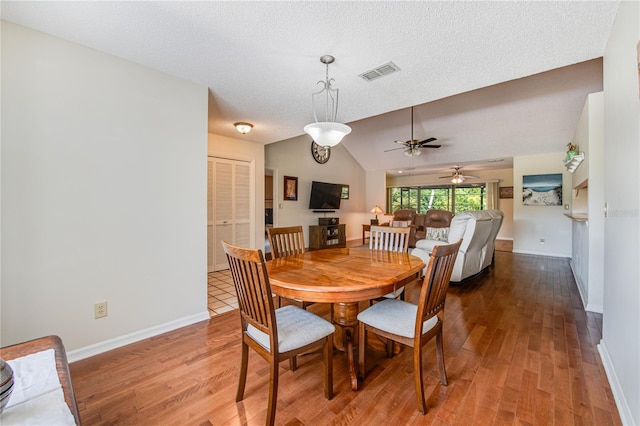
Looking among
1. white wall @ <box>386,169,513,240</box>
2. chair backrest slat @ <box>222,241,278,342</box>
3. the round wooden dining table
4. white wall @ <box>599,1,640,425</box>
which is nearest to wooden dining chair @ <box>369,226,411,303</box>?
the round wooden dining table

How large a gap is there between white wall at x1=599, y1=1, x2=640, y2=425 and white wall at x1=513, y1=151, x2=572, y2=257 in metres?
4.87

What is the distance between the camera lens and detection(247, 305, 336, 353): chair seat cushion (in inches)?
55.6

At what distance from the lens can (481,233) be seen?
3674 millimetres

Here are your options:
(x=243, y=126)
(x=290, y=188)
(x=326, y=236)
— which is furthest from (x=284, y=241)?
(x=326, y=236)

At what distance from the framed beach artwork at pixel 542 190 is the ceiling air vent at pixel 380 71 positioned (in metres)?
5.47

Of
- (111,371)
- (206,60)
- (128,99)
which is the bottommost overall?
(111,371)

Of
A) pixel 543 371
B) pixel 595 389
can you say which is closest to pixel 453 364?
pixel 543 371

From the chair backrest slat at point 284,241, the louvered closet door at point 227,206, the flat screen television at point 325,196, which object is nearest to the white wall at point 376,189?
the flat screen television at point 325,196

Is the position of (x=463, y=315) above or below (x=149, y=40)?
below

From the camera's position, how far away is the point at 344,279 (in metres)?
1.58

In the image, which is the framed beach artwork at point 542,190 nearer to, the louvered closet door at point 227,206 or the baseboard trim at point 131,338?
the louvered closet door at point 227,206

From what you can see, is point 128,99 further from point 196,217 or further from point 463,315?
point 463,315

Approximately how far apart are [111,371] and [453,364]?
93.8 inches

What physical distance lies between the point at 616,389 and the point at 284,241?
2.41 metres
